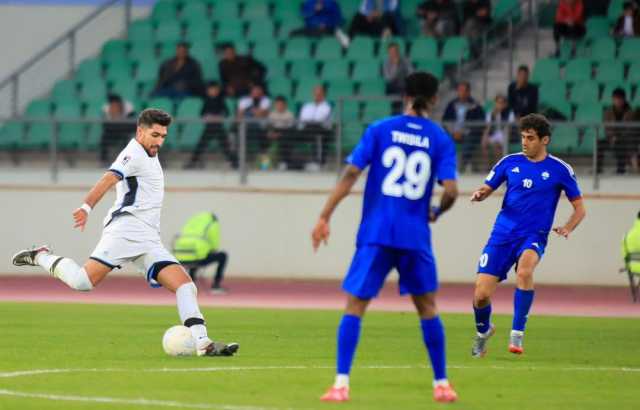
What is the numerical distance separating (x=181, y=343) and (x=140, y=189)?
143 cm

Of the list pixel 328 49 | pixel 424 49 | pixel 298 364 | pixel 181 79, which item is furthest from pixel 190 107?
pixel 298 364

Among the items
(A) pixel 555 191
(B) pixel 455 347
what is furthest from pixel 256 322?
(A) pixel 555 191

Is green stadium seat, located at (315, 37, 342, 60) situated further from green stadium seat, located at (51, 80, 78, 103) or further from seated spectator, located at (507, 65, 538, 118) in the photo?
green stadium seat, located at (51, 80, 78, 103)

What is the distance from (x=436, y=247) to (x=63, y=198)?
6.83 meters

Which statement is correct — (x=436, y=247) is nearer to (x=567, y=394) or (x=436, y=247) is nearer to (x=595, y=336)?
(x=595, y=336)

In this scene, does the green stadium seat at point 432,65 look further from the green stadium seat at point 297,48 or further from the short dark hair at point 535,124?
the short dark hair at point 535,124

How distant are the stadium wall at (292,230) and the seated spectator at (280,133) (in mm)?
657

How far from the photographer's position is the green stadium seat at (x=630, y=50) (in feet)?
91.6

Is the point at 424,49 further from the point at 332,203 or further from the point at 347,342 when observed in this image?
the point at 347,342

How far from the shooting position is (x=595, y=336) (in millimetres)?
17359

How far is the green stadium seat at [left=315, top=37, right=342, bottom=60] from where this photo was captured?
29750 millimetres

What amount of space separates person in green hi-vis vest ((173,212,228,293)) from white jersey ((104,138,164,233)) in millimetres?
10371

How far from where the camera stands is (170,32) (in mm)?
31031

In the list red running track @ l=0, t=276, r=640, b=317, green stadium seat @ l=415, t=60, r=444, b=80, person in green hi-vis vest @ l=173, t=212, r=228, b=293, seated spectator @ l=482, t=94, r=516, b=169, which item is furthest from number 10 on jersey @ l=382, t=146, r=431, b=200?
green stadium seat @ l=415, t=60, r=444, b=80
